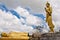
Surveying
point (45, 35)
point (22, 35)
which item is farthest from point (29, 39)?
point (45, 35)

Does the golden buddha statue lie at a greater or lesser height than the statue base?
greater

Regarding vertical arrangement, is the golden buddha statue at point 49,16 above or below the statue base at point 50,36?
above

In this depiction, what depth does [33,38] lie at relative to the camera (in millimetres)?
14836

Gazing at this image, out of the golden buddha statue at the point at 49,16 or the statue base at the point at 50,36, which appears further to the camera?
the golden buddha statue at the point at 49,16

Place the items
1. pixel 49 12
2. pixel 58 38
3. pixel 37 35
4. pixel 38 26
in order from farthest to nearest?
pixel 38 26 < pixel 49 12 < pixel 37 35 < pixel 58 38

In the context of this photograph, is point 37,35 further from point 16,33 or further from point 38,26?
point 38,26

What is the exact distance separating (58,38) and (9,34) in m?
4.75

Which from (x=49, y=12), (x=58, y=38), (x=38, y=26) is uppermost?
(x=38, y=26)

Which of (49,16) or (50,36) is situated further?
(49,16)

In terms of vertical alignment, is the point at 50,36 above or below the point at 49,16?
below

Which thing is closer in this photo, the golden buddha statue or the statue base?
the statue base

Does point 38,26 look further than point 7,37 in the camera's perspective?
Yes

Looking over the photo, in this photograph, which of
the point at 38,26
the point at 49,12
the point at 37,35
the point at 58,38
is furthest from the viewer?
the point at 38,26

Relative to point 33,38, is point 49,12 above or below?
above
